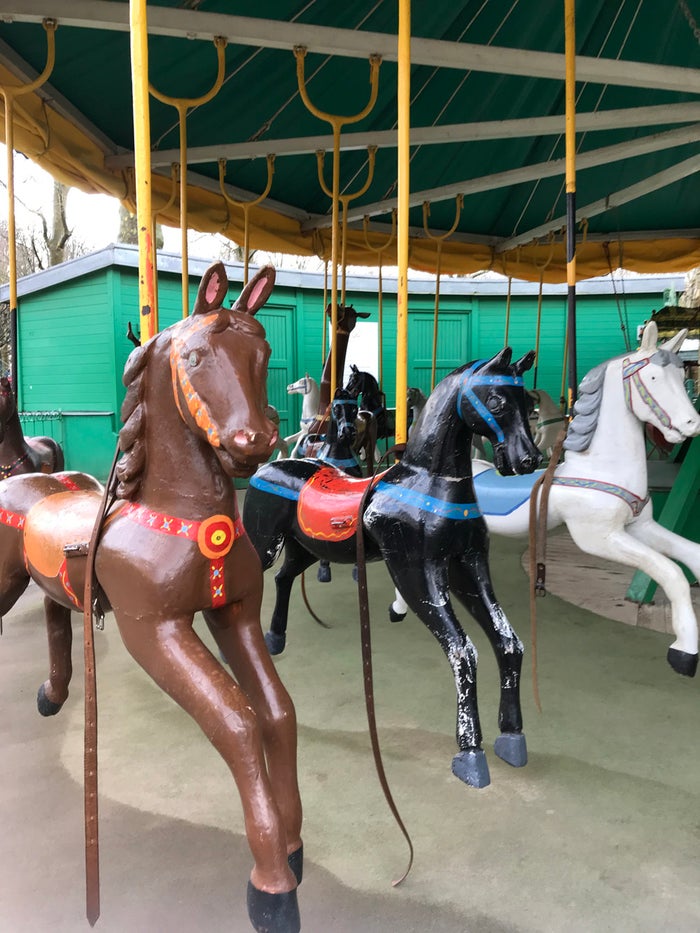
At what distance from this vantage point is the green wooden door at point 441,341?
1073 cm

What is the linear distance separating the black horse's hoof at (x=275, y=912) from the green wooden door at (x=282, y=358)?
343 inches

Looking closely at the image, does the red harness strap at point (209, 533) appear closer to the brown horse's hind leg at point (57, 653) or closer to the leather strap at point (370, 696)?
the leather strap at point (370, 696)

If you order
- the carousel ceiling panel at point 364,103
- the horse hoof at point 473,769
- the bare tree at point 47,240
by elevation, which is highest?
the bare tree at point 47,240

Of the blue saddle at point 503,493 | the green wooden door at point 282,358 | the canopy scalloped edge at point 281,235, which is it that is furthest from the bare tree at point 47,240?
the blue saddle at point 503,493

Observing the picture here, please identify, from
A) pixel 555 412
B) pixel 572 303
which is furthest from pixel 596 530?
pixel 555 412

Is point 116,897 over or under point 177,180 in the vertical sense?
under

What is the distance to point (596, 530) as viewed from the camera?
9.21 feet

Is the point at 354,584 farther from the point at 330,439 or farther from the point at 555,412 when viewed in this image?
the point at 555,412

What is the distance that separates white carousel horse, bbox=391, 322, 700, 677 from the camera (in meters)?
2.65

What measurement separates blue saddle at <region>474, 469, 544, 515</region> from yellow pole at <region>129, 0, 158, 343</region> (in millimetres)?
2108

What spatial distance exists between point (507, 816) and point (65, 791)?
144 centimetres

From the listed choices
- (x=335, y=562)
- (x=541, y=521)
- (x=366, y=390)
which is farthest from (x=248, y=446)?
(x=366, y=390)

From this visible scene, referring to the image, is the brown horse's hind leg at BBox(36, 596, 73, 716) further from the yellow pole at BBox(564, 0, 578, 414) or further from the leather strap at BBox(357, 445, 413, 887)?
the yellow pole at BBox(564, 0, 578, 414)

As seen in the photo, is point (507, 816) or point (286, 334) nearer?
point (507, 816)
